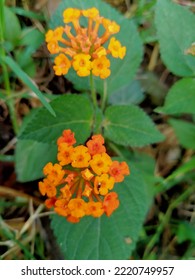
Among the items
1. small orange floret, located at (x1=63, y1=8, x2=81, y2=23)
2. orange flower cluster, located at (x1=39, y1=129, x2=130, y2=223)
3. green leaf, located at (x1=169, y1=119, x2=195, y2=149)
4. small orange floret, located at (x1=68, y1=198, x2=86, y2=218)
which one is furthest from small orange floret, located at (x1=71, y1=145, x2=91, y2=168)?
green leaf, located at (x1=169, y1=119, x2=195, y2=149)

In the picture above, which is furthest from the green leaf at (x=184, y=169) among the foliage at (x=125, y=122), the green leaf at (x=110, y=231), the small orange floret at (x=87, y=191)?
the small orange floret at (x=87, y=191)

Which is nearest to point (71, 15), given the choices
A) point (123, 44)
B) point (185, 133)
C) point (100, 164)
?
point (123, 44)

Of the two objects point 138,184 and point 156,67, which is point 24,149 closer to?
point 138,184

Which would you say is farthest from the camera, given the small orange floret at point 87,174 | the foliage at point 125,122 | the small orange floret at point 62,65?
the foliage at point 125,122

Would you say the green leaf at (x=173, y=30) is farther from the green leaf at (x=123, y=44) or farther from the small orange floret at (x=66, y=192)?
the small orange floret at (x=66, y=192)

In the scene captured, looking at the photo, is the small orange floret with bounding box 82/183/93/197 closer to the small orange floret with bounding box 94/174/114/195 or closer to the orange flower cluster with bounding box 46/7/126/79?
the small orange floret with bounding box 94/174/114/195
